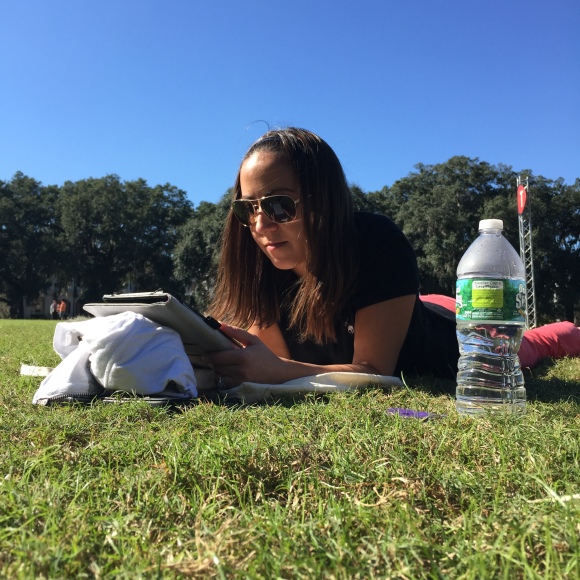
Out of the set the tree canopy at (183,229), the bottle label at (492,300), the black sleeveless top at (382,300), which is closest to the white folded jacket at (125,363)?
the black sleeveless top at (382,300)

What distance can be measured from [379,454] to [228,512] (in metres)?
0.50

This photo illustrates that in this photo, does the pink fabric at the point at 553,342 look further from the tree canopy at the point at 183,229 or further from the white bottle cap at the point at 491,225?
the tree canopy at the point at 183,229

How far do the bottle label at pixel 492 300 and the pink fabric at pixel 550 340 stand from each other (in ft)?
7.26

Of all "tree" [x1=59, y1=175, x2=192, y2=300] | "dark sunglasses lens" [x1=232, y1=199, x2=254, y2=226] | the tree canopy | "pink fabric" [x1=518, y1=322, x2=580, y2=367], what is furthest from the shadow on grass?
"tree" [x1=59, y1=175, x2=192, y2=300]

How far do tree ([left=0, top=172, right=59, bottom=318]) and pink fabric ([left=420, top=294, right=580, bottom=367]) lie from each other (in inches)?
1851

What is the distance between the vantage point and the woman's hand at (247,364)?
2750 millimetres

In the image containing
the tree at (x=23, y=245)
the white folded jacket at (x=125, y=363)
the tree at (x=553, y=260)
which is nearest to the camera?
the white folded jacket at (x=125, y=363)

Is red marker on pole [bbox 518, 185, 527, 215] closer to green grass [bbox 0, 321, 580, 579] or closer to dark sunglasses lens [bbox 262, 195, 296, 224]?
dark sunglasses lens [bbox 262, 195, 296, 224]

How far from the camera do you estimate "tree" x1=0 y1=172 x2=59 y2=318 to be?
4647cm

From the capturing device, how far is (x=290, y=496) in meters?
1.32

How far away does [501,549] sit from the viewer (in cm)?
102

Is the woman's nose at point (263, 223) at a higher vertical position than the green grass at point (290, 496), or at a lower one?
higher

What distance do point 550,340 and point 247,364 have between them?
3.28m

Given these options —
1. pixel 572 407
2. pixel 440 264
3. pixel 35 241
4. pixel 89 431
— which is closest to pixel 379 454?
pixel 89 431
